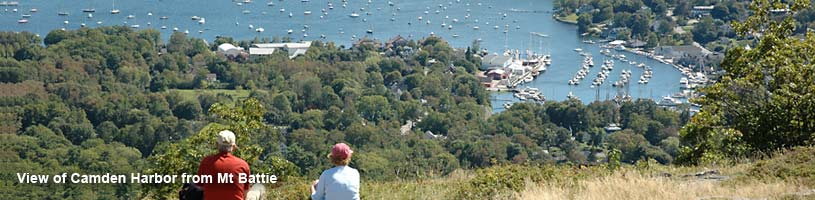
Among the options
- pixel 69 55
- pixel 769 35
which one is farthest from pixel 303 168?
pixel 69 55

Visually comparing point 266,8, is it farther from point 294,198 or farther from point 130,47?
point 294,198

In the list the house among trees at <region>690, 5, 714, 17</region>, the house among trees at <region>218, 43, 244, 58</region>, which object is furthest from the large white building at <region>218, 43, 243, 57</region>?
the house among trees at <region>690, 5, 714, 17</region>

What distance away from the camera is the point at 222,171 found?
418 cm

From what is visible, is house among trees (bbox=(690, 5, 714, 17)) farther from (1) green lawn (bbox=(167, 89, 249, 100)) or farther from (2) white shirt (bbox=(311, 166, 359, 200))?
(2) white shirt (bbox=(311, 166, 359, 200))

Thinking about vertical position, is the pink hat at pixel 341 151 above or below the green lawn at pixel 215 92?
above

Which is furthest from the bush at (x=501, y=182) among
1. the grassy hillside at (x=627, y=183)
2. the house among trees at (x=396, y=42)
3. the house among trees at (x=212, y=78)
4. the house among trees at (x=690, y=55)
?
the house among trees at (x=396, y=42)

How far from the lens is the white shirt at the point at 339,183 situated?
414 cm

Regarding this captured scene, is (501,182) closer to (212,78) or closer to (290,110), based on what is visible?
(290,110)

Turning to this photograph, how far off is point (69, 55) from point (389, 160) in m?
17.2

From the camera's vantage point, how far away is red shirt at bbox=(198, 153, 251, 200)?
165 inches

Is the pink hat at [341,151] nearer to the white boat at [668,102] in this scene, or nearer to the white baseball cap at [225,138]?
the white baseball cap at [225,138]

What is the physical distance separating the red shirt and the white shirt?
278mm

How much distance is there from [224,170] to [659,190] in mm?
2011

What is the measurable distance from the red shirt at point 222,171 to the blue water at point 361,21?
34.4 m
